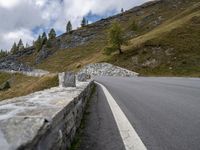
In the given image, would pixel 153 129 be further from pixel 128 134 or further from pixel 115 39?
pixel 115 39

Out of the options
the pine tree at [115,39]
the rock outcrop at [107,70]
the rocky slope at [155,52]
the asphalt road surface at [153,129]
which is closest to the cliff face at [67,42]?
the rocky slope at [155,52]

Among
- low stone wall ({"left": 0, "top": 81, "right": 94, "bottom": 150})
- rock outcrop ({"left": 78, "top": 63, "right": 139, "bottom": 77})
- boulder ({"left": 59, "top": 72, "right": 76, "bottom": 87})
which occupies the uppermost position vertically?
rock outcrop ({"left": 78, "top": 63, "right": 139, "bottom": 77})

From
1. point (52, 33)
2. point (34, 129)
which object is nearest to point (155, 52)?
point (34, 129)

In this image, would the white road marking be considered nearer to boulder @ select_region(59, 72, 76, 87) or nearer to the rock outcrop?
boulder @ select_region(59, 72, 76, 87)

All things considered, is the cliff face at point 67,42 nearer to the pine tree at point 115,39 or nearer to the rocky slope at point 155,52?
the rocky slope at point 155,52

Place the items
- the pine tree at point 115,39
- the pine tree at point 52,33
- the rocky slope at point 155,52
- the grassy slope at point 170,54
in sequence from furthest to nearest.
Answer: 1. the pine tree at point 52,33
2. the pine tree at point 115,39
3. the rocky slope at point 155,52
4. the grassy slope at point 170,54

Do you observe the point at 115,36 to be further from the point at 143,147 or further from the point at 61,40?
the point at 61,40

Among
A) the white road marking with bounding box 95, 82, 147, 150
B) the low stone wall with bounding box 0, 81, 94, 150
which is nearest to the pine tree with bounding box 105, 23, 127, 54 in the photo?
the white road marking with bounding box 95, 82, 147, 150

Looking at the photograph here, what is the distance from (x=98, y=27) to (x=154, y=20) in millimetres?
34270

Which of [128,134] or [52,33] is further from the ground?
[52,33]

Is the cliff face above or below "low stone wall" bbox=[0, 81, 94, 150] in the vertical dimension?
above

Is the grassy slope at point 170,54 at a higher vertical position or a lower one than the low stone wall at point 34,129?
higher

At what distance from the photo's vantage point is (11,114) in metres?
3.26

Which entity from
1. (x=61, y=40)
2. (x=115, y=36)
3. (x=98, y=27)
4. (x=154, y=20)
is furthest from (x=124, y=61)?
(x=98, y=27)
